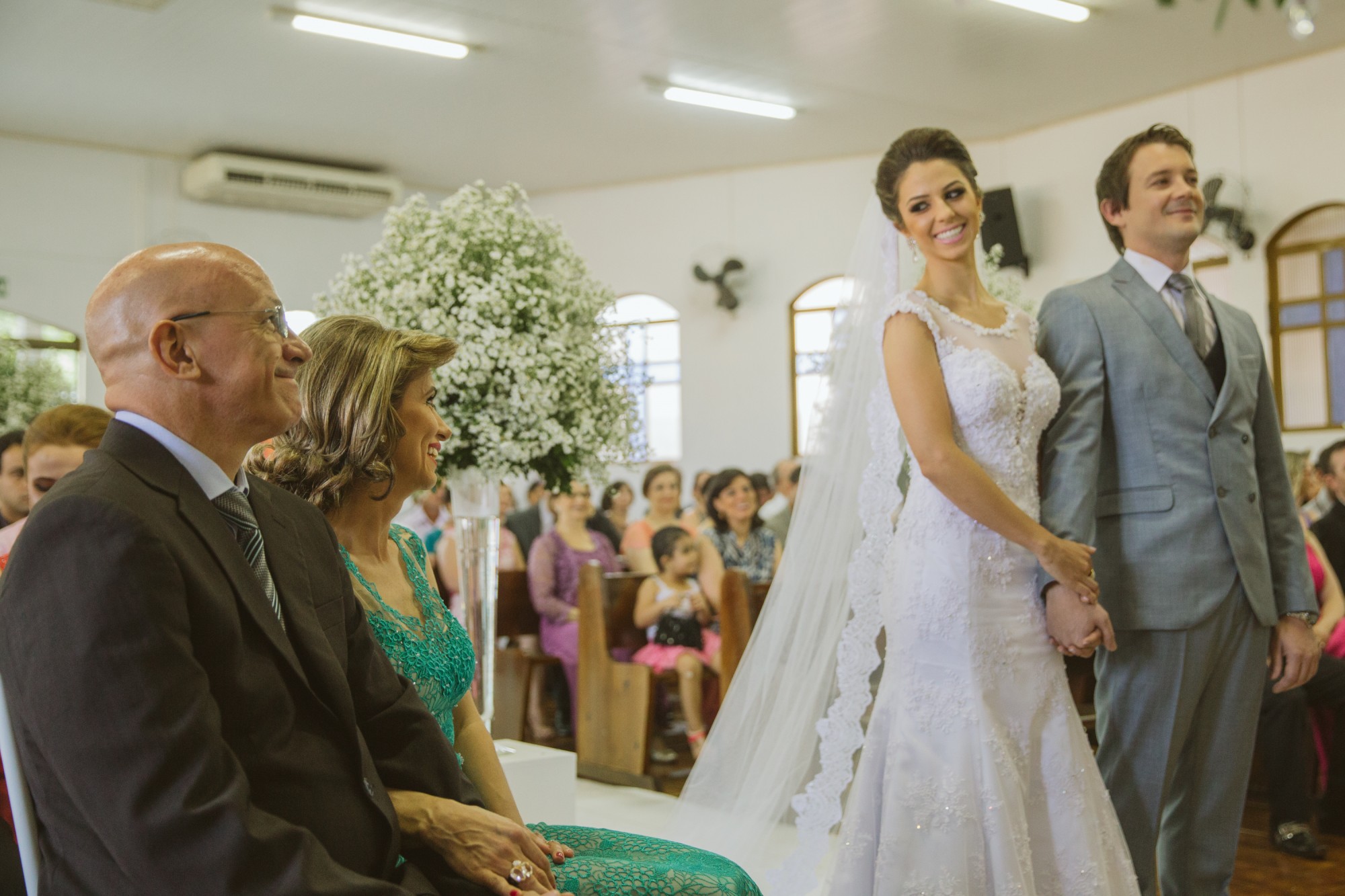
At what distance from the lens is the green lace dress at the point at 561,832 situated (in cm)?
173

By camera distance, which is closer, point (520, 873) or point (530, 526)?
point (520, 873)

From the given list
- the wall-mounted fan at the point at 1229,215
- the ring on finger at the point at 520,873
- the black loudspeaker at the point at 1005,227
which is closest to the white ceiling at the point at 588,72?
the black loudspeaker at the point at 1005,227

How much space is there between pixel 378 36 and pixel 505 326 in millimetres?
5699

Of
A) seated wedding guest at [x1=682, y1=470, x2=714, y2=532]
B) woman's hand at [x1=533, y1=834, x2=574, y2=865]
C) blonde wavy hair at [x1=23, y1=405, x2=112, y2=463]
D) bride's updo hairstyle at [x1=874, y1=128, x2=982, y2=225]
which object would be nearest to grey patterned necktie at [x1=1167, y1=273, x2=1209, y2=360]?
bride's updo hairstyle at [x1=874, y1=128, x2=982, y2=225]

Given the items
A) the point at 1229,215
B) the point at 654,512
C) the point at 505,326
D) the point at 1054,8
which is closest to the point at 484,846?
the point at 505,326

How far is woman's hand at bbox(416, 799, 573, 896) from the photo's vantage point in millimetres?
1651

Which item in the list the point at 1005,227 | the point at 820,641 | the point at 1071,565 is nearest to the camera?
the point at 1071,565

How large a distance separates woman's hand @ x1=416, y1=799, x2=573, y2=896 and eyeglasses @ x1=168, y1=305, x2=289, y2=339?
68 centimetres

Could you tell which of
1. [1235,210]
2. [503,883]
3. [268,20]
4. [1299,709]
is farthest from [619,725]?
[1235,210]

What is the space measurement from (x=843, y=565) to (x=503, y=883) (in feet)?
5.19

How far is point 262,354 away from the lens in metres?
1.58

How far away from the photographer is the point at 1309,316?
29.0 feet

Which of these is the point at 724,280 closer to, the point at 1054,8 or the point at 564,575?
the point at 1054,8

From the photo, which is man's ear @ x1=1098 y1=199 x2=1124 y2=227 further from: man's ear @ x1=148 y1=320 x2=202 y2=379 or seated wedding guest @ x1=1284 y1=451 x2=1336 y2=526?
seated wedding guest @ x1=1284 y1=451 x2=1336 y2=526
